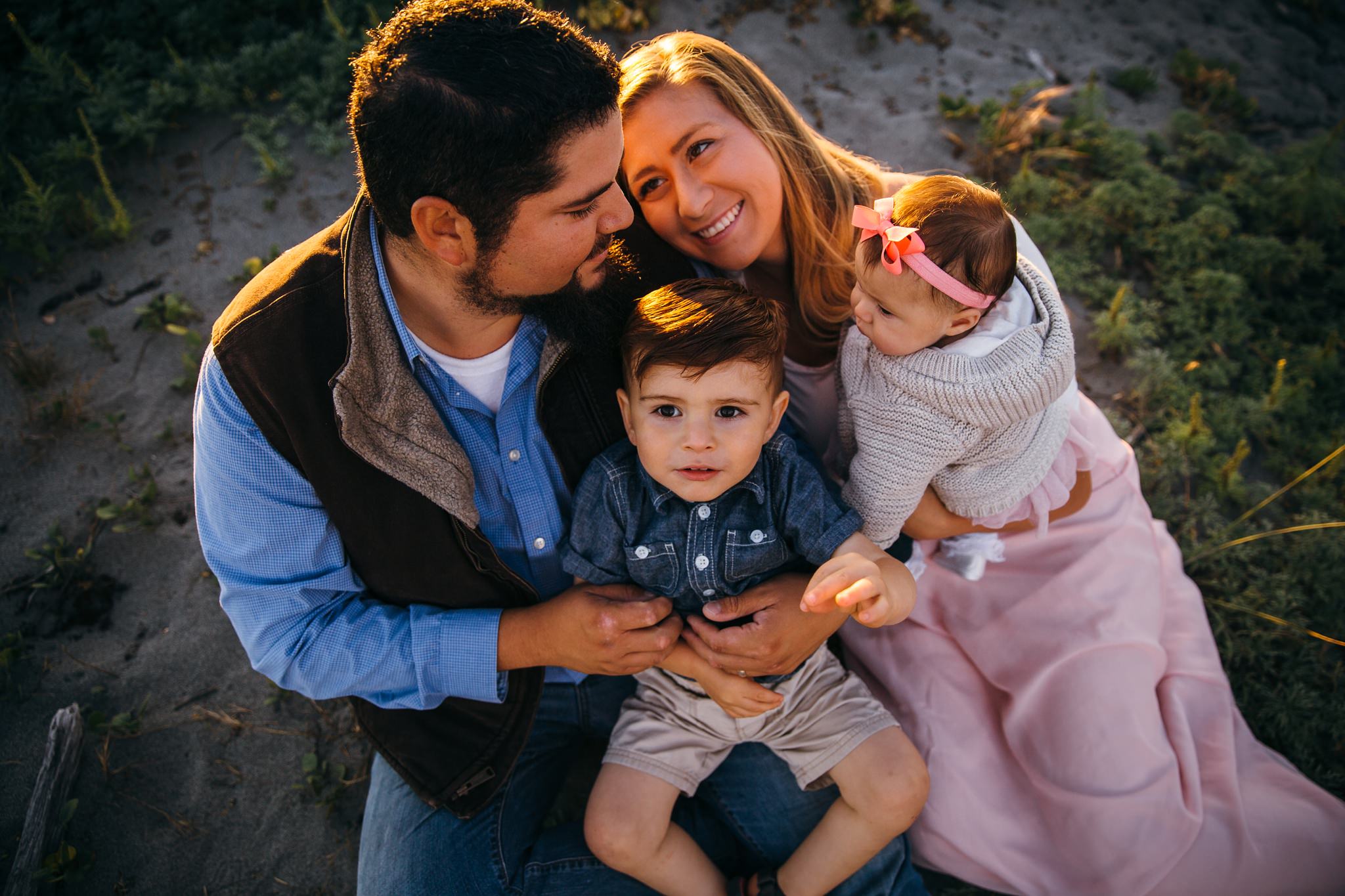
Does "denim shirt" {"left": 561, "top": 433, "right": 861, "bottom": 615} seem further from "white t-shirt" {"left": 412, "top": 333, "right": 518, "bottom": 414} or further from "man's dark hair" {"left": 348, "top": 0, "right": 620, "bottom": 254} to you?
"man's dark hair" {"left": 348, "top": 0, "right": 620, "bottom": 254}

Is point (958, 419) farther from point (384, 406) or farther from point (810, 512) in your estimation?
point (384, 406)

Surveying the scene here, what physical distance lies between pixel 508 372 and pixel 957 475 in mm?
1387

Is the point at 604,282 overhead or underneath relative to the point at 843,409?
overhead

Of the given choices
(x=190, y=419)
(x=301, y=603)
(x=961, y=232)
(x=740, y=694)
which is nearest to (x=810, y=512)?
(x=740, y=694)

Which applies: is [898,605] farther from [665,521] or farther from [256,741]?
[256,741]

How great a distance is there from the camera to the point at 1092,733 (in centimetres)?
251

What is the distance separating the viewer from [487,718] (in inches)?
96.5

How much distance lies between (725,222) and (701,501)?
101 centimetres

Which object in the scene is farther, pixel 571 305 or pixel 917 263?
pixel 571 305

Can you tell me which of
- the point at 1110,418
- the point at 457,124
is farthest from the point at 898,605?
the point at 1110,418

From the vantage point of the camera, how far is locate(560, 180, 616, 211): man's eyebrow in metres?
2.13

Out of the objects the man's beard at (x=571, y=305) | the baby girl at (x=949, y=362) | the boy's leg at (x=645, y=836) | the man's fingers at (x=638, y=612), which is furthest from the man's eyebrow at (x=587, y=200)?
the boy's leg at (x=645, y=836)

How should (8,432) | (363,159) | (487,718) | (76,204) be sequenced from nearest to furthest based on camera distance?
(363,159) < (487,718) < (8,432) < (76,204)

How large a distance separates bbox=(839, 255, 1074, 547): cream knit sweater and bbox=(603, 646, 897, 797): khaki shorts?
53 centimetres
